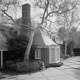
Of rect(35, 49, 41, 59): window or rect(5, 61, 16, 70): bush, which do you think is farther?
rect(35, 49, 41, 59): window

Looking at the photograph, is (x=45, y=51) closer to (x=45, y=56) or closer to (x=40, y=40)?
(x=45, y=56)

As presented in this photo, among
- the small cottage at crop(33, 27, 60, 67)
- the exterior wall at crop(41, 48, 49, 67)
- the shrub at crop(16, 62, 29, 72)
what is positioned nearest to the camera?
the shrub at crop(16, 62, 29, 72)

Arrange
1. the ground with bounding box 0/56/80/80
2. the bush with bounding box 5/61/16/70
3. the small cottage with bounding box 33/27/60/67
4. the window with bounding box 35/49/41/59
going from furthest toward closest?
the window with bounding box 35/49/41/59 → the small cottage with bounding box 33/27/60/67 → the bush with bounding box 5/61/16/70 → the ground with bounding box 0/56/80/80

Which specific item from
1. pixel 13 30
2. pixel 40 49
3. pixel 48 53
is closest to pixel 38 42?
pixel 40 49

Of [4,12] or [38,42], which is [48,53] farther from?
[4,12]

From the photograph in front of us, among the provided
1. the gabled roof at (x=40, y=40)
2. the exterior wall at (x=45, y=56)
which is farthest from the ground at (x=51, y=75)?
the gabled roof at (x=40, y=40)

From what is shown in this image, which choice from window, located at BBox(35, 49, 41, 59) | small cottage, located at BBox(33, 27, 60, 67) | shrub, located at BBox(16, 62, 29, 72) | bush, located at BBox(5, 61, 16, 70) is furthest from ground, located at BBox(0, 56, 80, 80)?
window, located at BBox(35, 49, 41, 59)

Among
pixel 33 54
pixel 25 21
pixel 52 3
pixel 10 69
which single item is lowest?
pixel 10 69

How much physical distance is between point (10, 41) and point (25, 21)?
13.6 feet

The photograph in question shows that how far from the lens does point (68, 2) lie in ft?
46.9

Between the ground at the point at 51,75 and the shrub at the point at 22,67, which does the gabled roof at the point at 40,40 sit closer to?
the shrub at the point at 22,67

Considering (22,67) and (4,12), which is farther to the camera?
(4,12)

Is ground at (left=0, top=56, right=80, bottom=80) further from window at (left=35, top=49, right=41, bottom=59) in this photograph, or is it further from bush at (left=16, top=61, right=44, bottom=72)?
window at (left=35, top=49, right=41, bottom=59)

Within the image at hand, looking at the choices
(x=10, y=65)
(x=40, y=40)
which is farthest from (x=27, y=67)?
(x=40, y=40)
